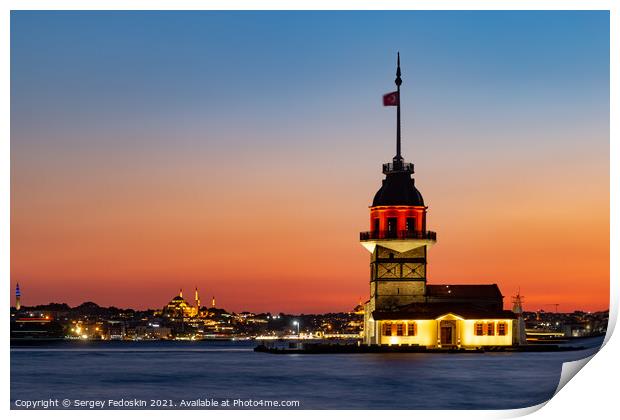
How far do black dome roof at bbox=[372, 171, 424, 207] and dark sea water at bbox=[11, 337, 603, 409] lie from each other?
10157 mm

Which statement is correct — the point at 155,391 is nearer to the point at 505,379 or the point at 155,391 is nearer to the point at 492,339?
the point at 505,379

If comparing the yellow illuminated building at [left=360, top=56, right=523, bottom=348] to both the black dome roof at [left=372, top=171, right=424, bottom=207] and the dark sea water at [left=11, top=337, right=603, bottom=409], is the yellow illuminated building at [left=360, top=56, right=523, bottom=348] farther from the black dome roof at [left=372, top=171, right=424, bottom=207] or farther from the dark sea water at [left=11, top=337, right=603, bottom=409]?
the dark sea water at [left=11, top=337, right=603, bottom=409]

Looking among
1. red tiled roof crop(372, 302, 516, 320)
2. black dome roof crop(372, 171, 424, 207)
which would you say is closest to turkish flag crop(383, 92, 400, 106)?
black dome roof crop(372, 171, 424, 207)

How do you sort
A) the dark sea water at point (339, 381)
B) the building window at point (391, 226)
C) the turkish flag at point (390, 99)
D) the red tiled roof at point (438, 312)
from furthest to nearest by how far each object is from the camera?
the building window at point (391, 226) → the red tiled roof at point (438, 312) → the turkish flag at point (390, 99) → the dark sea water at point (339, 381)

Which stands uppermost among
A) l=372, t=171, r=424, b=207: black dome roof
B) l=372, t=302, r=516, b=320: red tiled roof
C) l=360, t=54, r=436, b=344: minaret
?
l=372, t=171, r=424, b=207: black dome roof

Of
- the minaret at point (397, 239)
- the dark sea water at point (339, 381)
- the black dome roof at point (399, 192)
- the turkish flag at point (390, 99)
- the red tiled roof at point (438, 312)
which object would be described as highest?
the turkish flag at point (390, 99)

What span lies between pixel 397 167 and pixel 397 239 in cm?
481

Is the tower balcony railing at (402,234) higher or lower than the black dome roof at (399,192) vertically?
lower

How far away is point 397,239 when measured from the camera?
84.4 m

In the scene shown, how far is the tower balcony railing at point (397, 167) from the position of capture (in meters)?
84.8

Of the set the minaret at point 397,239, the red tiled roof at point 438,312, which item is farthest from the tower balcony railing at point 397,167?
the red tiled roof at point 438,312

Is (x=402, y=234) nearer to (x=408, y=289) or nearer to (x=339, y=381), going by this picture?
(x=408, y=289)

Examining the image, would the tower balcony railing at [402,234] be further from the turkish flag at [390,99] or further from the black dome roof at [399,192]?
the turkish flag at [390,99]

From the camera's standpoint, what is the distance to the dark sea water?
5544cm
